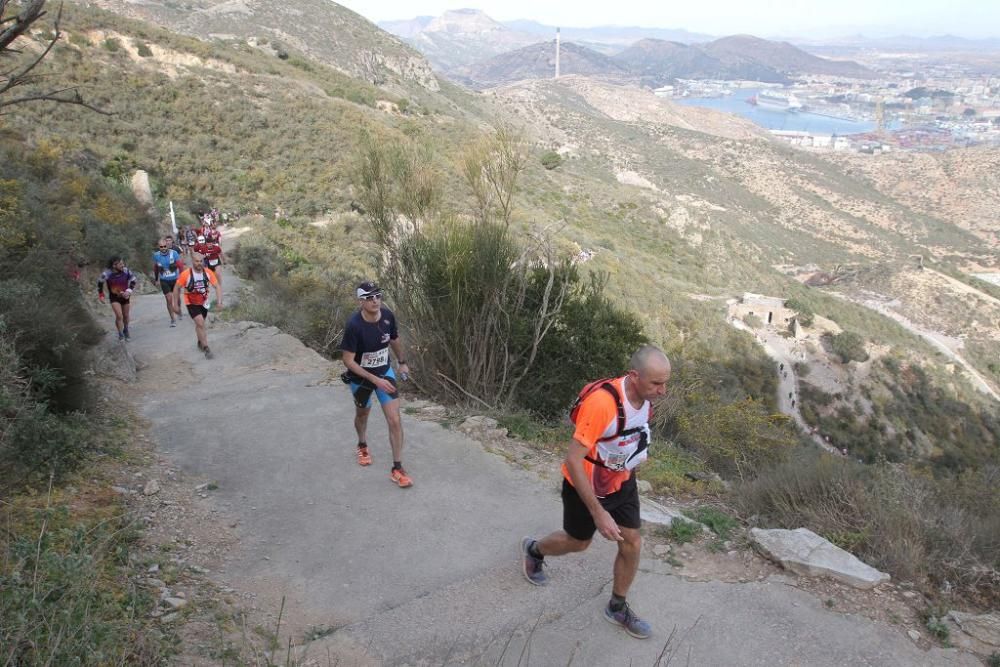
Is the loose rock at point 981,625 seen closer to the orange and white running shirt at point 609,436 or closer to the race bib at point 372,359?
the orange and white running shirt at point 609,436

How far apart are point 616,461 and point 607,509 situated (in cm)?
33

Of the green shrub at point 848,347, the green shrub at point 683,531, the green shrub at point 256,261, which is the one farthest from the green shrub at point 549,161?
the green shrub at point 683,531

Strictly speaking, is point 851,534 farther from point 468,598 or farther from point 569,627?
point 468,598

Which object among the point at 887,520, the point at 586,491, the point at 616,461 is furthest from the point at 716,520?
the point at 586,491

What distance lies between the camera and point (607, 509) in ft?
11.1

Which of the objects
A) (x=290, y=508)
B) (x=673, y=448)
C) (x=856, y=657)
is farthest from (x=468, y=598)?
(x=673, y=448)

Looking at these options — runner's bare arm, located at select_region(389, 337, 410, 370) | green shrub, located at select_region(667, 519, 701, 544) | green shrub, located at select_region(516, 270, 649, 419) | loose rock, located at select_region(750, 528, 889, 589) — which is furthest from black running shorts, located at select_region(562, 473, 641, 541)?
green shrub, located at select_region(516, 270, 649, 419)

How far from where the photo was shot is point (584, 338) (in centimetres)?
830

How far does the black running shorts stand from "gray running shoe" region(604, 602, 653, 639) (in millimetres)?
465

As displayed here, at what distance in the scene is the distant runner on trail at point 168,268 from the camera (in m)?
10.6

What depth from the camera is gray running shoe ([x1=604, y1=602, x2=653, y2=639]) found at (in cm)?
349

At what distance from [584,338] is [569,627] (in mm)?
5039

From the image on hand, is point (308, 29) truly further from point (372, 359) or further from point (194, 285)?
point (372, 359)

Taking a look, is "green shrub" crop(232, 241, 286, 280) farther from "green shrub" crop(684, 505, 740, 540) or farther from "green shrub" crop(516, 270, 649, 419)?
"green shrub" crop(684, 505, 740, 540)
